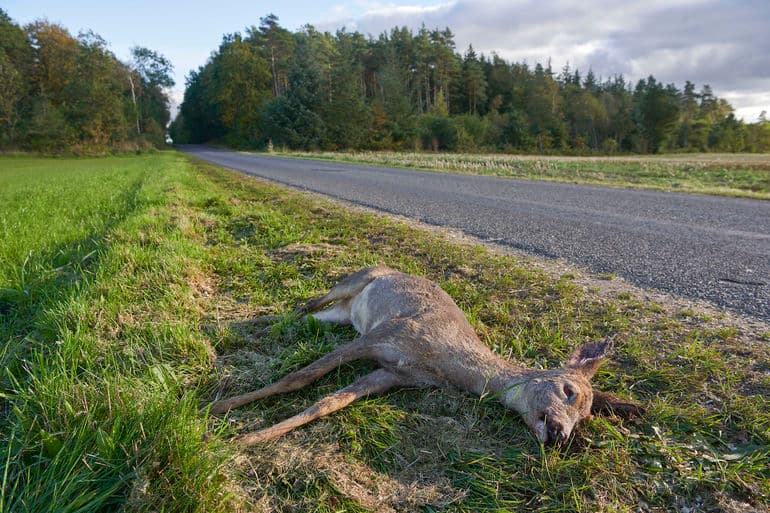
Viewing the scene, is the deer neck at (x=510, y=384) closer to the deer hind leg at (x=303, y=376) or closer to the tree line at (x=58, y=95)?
the deer hind leg at (x=303, y=376)

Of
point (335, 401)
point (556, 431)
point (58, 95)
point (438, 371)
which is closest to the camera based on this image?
point (556, 431)

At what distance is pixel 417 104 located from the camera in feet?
296

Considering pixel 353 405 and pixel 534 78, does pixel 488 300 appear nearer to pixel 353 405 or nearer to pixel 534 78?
pixel 353 405

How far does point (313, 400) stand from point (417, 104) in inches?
3671

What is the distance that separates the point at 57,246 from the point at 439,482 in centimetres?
620

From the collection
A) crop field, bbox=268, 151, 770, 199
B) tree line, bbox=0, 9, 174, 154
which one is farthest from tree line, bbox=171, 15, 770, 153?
crop field, bbox=268, 151, 770, 199

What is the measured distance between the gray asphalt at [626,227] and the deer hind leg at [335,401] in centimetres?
350

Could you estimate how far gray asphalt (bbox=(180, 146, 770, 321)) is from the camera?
16.2ft

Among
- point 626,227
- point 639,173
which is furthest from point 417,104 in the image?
point 626,227

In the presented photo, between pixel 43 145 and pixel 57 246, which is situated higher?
pixel 43 145

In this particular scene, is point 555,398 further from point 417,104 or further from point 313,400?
point 417,104

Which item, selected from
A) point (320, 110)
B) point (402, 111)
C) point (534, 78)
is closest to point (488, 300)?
point (320, 110)

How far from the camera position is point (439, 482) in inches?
82.9

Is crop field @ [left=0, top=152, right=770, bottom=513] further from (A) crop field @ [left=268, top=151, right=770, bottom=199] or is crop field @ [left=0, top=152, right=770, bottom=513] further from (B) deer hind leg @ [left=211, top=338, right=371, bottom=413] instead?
(A) crop field @ [left=268, top=151, right=770, bottom=199]
